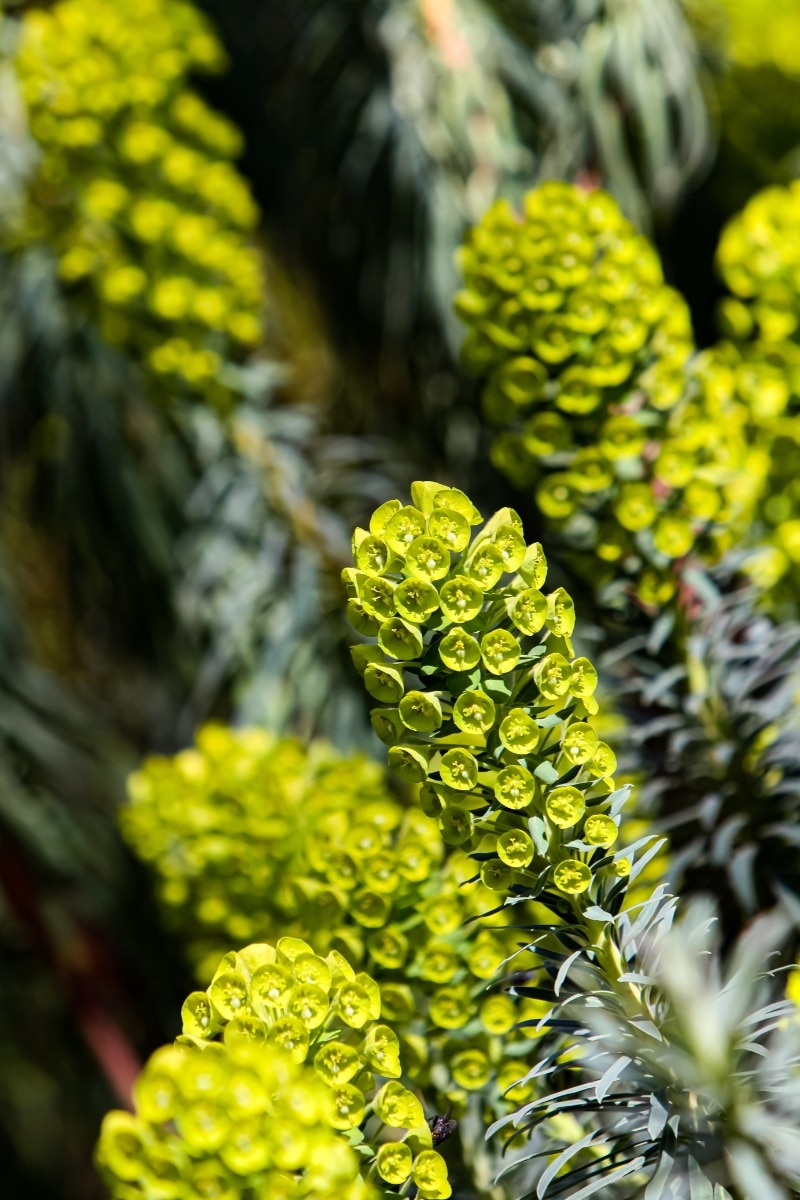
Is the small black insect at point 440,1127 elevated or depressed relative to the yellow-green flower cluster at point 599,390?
depressed

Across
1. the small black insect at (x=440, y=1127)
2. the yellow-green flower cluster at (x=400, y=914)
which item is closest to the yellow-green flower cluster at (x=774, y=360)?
the yellow-green flower cluster at (x=400, y=914)

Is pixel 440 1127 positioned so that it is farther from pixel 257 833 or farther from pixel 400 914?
pixel 257 833

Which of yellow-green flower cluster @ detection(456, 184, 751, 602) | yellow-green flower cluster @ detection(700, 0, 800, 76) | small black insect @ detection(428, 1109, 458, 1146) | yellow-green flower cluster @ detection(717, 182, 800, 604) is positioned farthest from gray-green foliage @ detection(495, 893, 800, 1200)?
yellow-green flower cluster @ detection(700, 0, 800, 76)

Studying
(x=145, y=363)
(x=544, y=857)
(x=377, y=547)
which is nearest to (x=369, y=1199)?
(x=544, y=857)

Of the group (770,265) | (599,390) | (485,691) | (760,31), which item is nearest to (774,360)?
(770,265)

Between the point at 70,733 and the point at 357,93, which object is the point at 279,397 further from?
the point at 70,733

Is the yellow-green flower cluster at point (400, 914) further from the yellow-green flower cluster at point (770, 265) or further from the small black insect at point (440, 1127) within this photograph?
the yellow-green flower cluster at point (770, 265)
